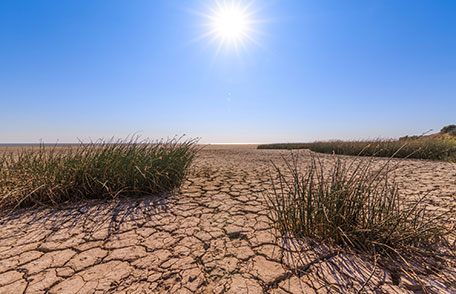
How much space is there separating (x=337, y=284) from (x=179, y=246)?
48.8 inches

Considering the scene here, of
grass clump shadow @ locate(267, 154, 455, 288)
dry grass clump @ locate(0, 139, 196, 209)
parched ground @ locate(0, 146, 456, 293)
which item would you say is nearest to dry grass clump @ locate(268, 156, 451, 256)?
grass clump shadow @ locate(267, 154, 455, 288)

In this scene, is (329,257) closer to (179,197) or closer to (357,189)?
(357,189)

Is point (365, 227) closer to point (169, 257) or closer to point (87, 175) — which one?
point (169, 257)

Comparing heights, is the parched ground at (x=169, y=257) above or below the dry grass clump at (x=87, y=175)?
below

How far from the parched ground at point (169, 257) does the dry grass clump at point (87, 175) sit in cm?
33

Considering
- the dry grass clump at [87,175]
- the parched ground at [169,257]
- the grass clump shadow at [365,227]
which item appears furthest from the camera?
the dry grass clump at [87,175]

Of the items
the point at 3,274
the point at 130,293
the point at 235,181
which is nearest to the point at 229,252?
the point at 130,293

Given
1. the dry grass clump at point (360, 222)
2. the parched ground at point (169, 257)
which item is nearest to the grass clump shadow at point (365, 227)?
the dry grass clump at point (360, 222)

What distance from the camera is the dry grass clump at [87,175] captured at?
9.45ft

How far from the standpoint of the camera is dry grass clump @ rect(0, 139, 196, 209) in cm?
288

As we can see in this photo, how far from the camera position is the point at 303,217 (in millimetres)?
2016

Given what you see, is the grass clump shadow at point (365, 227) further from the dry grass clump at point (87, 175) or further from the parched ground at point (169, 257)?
the dry grass clump at point (87, 175)

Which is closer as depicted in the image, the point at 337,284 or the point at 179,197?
the point at 337,284

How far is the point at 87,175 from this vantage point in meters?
3.13
